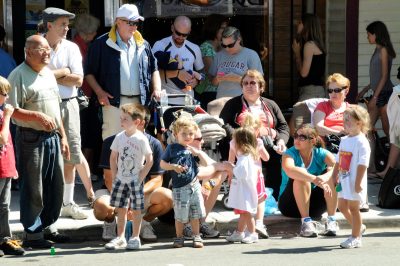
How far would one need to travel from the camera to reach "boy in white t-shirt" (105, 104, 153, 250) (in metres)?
9.83

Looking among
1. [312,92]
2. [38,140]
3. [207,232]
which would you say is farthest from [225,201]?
[312,92]

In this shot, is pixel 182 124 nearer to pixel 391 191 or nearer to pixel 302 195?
pixel 302 195

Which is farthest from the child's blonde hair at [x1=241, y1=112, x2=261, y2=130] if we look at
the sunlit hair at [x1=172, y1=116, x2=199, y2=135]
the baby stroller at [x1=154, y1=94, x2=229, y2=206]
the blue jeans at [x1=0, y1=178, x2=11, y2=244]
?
the blue jeans at [x1=0, y1=178, x2=11, y2=244]

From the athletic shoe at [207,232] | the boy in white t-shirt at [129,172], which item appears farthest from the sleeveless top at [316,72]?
the boy in white t-shirt at [129,172]

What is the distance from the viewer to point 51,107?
32.3ft

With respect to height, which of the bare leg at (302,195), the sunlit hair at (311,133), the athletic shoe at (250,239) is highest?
the sunlit hair at (311,133)

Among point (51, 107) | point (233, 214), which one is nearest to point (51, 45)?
point (51, 107)

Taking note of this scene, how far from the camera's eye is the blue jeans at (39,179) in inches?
385

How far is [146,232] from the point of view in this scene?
10.3 metres

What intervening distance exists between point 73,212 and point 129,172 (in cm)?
117

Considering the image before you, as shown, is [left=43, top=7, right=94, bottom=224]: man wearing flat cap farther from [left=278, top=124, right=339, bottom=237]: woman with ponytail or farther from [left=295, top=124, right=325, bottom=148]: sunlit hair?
[left=295, top=124, right=325, bottom=148]: sunlit hair

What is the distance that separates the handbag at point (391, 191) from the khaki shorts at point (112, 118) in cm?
275

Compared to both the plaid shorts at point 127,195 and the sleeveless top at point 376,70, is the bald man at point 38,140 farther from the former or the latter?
the sleeveless top at point 376,70

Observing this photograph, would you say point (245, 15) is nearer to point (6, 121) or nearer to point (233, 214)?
point (233, 214)
